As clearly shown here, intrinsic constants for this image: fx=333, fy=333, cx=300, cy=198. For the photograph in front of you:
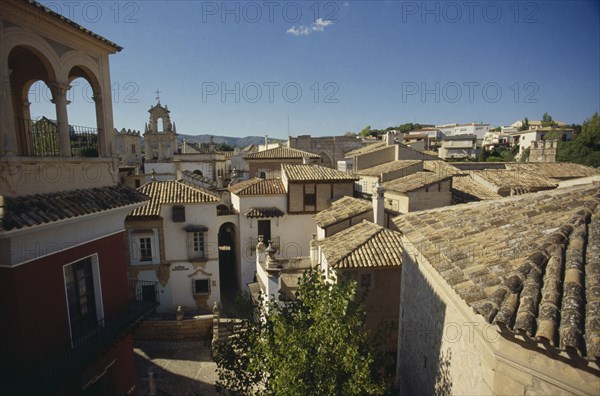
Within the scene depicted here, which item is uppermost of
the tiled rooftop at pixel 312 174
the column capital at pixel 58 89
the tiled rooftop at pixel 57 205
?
the column capital at pixel 58 89

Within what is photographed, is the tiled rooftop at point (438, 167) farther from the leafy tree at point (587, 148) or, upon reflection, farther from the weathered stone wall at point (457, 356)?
the leafy tree at point (587, 148)

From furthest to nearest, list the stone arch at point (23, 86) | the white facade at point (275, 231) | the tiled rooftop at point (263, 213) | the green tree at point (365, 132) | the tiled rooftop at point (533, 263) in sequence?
the green tree at point (365, 132) < the white facade at point (275, 231) < the tiled rooftop at point (263, 213) < the stone arch at point (23, 86) < the tiled rooftop at point (533, 263)

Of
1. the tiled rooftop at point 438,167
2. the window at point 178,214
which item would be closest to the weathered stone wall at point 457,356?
the window at point 178,214

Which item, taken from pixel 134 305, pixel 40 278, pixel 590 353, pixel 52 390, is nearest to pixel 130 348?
pixel 134 305

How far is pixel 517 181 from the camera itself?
21453mm

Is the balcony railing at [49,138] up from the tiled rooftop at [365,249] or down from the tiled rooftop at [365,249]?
up

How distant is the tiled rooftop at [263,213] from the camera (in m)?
19.9

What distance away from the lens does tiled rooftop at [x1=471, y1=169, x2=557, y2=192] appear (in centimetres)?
2044

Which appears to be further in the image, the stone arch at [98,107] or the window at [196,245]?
the window at [196,245]

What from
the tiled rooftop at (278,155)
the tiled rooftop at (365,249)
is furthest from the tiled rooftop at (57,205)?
the tiled rooftop at (278,155)

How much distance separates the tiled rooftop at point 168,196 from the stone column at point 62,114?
1056cm

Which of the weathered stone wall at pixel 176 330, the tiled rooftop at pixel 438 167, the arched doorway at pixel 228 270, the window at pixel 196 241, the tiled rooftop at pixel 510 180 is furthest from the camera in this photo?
the tiled rooftop at pixel 438 167

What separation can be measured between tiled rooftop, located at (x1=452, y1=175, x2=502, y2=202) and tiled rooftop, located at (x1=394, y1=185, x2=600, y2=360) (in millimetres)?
11816

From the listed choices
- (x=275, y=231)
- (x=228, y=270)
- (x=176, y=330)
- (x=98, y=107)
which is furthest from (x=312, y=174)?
(x=98, y=107)
